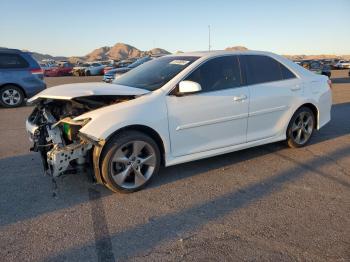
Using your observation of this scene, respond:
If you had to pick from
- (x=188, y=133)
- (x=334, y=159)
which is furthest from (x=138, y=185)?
(x=334, y=159)

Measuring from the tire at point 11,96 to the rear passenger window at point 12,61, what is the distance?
2.07ft

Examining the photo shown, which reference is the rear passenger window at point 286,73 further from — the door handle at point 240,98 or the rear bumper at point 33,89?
the rear bumper at point 33,89

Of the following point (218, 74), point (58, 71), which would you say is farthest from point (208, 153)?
point (58, 71)

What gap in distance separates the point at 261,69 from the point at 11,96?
847cm

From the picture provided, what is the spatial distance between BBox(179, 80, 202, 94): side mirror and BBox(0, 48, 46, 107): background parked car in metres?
8.02

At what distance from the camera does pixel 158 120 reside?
14.3 ft

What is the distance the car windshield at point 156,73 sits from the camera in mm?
4789

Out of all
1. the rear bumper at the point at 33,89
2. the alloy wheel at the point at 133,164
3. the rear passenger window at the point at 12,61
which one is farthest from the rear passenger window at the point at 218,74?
the rear passenger window at the point at 12,61

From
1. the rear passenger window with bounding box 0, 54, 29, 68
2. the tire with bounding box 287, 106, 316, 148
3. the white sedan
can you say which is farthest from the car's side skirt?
the rear passenger window with bounding box 0, 54, 29, 68

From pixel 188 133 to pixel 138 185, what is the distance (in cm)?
92

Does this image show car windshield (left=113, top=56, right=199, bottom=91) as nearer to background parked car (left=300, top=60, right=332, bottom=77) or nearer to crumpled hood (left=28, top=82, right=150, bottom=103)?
crumpled hood (left=28, top=82, right=150, bottom=103)

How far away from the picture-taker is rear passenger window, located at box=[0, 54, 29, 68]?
10.9m

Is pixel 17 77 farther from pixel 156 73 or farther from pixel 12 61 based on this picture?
pixel 156 73

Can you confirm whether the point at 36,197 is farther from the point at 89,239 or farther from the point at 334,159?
the point at 334,159
